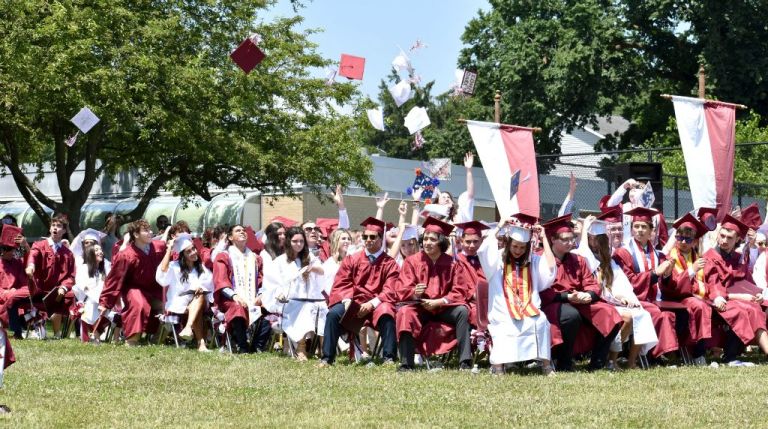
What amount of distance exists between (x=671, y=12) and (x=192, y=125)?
17.3 meters

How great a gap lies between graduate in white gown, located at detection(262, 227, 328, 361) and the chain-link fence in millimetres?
5750

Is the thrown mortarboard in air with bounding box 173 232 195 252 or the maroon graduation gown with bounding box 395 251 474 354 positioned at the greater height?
the thrown mortarboard in air with bounding box 173 232 195 252

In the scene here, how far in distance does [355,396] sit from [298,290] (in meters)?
4.14

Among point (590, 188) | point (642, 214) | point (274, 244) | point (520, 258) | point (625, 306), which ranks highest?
point (590, 188)

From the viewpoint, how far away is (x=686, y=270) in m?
12.6

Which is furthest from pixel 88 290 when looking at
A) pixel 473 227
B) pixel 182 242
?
pixel 473 227

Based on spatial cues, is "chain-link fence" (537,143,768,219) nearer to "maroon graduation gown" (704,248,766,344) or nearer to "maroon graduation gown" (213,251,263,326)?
"maroon graduation gown" (704,248,766,344)

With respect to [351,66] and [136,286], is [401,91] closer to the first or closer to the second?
[351,66]

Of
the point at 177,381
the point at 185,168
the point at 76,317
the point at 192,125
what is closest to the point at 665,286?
the point at 177,381

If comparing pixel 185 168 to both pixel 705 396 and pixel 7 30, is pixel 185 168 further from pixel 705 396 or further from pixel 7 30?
pixel 705 396

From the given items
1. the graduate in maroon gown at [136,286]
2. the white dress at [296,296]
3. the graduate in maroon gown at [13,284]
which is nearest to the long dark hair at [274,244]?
the white dress at [296,296]

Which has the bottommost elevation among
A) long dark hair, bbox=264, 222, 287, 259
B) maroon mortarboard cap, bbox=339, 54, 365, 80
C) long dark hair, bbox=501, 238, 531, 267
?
long dark hair, bbox=501, 238, 531, 267

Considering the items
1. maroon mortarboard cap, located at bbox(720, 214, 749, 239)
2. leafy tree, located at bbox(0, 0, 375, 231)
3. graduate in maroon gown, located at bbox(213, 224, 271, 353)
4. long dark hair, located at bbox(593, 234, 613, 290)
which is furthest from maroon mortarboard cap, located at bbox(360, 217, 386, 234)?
leafy tree, located at bbox(0, 0, 375, 231)

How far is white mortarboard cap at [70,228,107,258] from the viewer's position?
1597cm
